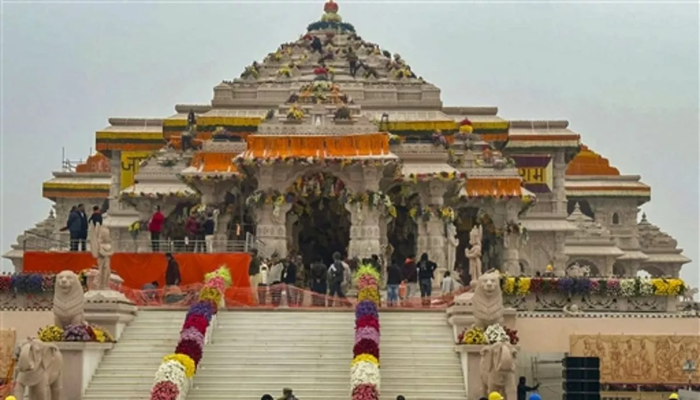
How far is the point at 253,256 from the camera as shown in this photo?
37.1 metres

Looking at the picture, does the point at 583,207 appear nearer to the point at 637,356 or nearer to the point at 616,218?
the point at 616,218

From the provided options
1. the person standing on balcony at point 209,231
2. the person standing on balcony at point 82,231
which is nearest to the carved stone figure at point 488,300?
the person standing on balcony at point 209,231

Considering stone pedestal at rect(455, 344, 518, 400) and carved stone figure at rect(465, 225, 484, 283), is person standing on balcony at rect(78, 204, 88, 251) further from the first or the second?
stone pedestal at rect(455, 344, 518, 400)

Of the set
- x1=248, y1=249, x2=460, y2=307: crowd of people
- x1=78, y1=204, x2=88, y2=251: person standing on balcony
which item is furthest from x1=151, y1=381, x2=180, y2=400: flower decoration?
x1=78, y1=204, x2=88, y2=251: person standing on balcony

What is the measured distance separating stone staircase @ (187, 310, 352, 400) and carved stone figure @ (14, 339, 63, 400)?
2808mm

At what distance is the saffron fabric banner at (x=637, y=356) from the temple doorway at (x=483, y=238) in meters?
18.3

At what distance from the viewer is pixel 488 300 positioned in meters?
28.0

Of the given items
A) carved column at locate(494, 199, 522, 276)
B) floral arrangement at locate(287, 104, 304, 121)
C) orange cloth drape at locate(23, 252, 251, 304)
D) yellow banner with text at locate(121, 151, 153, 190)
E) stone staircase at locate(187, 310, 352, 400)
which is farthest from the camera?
yellow banner with text at locate(121, 151, 153, 190)

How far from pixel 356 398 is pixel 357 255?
622 inches

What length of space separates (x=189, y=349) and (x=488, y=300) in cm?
621

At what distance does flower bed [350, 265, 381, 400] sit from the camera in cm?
2645

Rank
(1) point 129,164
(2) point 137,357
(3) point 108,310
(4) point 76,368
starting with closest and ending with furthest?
(4) point 76,368
(2) point 137,357
(3) point 108,310
(1) point 129,164

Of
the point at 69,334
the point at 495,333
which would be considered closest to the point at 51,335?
the point at 69,334

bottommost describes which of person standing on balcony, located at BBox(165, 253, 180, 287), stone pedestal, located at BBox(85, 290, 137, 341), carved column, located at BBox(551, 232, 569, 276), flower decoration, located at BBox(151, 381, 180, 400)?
flower decoration, located at BBox(151, 381, 180, 400)
